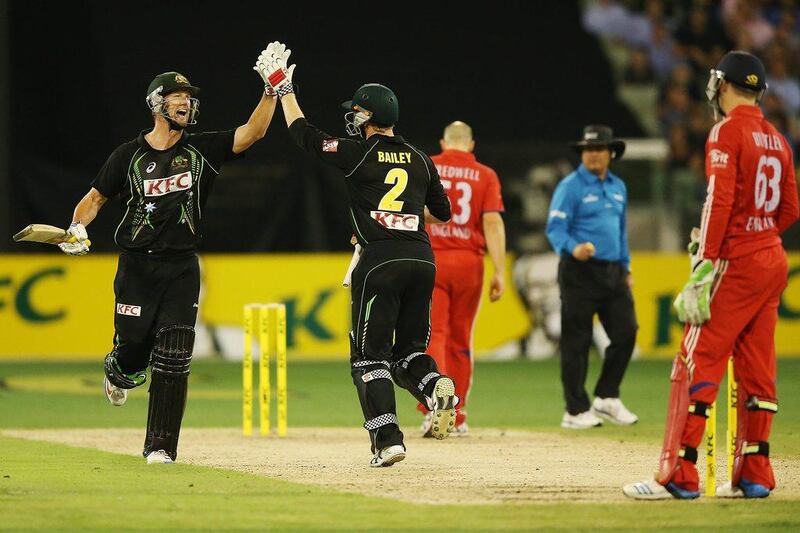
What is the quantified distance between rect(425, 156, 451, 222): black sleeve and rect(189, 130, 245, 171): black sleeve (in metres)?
1.19

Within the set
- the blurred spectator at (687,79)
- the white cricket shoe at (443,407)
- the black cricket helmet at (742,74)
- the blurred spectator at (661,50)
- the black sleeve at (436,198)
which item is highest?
the blurred spectator at (661,50)

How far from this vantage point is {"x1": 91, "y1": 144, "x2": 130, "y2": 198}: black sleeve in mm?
8570

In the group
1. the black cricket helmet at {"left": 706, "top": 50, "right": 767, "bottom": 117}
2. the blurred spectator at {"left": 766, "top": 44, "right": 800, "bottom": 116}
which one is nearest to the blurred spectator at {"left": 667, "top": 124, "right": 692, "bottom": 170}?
the blurred spectator at {"left": 766, "top": 44, "right": 800, "bottom": 116}

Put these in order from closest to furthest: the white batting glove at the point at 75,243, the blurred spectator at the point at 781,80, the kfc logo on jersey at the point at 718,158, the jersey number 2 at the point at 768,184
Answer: the kfc logo on jersey at the point at 718,158 → the jersey number 2 at the point at 768,184 → the white batting glove at the point at 75,243 → the blurred spectator at the point at 781,80

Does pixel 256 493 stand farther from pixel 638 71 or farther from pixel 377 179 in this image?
pixel 638 71

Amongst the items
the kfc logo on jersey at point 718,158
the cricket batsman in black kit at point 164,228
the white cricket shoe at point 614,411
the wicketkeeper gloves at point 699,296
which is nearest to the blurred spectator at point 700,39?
the white cricket shoe at point 614,411

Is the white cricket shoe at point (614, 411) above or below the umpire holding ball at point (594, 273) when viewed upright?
below

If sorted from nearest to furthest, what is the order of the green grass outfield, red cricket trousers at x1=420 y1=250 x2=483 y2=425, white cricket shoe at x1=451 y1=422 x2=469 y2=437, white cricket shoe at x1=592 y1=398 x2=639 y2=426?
the green grass outfield → white cricket shoe at x1=451 y1=422 x2=469 y2=437 → red cricket trousers at x1=420 y1=250 x2=483 y2=425 → white cricket shoe at x1=592 y1=398 x2=639 y2=426

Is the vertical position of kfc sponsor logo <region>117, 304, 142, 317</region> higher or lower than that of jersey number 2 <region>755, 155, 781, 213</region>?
lower

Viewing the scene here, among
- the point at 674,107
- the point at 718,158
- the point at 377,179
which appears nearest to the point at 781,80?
the point at 674,107

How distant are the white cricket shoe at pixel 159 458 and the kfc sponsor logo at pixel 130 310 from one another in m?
0.81

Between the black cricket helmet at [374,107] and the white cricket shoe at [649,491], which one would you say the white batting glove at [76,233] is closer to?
the black cricket helmet at [374,107]

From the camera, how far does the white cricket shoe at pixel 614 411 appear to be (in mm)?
11141

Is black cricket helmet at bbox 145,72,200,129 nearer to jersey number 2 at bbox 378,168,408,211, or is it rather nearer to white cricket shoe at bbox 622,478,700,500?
jersey number 2 at bbox 378,168,408,211
